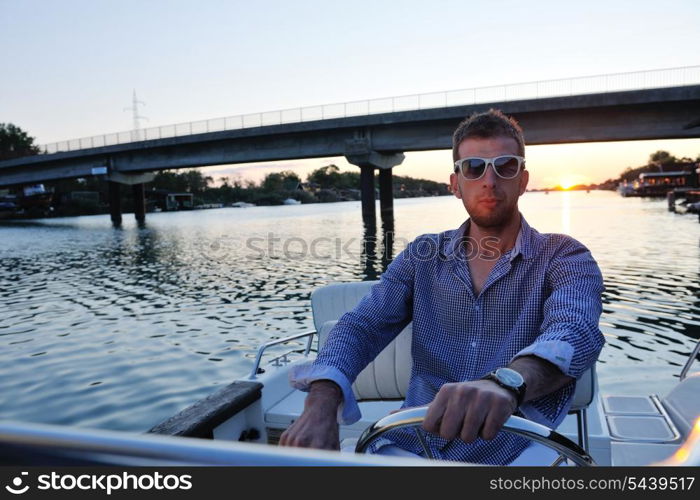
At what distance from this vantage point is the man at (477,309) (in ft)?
6.51

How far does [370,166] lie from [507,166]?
38.3 meters

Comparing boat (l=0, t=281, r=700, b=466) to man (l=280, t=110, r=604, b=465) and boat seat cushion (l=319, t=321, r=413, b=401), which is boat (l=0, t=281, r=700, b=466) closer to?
boat seat cushion (l=319, t=321, r=413, b=401)

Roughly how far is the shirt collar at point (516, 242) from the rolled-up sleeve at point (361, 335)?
0.67ft

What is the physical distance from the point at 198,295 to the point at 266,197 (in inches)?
5141

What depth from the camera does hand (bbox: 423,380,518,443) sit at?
1.51m

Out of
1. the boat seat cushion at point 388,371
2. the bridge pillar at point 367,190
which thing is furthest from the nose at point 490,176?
the bridge pillar at point 367,190

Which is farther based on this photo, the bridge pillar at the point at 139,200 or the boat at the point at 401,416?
the bridge pillar at the point at 139,200

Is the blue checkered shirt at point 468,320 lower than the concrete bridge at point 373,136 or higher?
lower

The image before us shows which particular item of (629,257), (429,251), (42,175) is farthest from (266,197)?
(429,251)

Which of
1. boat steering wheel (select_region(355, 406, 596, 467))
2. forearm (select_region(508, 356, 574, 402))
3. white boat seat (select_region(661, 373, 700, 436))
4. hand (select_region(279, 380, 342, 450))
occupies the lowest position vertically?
white boat seat (select_region(661, 373, 700, 436))

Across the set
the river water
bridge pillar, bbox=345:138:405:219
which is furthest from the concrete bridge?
the river water

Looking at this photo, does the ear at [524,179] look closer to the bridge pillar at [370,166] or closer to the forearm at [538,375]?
the forearm at [538,375]

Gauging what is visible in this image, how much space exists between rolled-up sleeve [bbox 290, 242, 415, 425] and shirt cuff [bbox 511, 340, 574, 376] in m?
0.67

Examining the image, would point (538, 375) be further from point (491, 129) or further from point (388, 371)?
point (388, 371)
